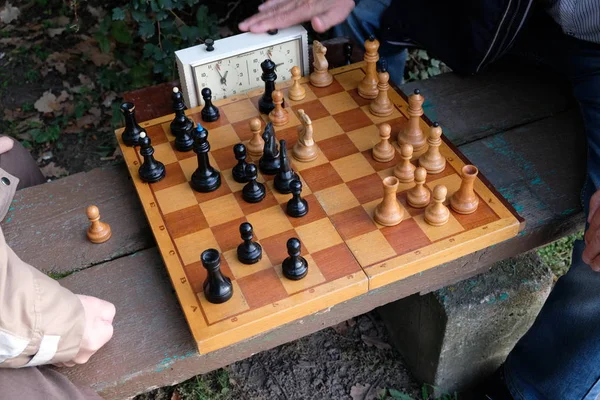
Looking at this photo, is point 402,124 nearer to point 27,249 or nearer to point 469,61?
point 469,61

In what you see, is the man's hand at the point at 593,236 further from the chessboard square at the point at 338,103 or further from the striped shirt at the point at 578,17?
the chessboard square at the point at 338,103

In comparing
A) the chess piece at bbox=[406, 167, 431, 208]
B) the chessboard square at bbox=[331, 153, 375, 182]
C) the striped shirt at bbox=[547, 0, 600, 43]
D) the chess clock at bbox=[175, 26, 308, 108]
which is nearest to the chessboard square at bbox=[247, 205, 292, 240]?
the chessboard square at bbox=[331, 153, 375, 182]

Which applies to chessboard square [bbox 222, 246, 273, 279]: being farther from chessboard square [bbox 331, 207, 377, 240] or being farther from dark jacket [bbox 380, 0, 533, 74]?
dark jacket [bbox 380, 0, 533, 74]

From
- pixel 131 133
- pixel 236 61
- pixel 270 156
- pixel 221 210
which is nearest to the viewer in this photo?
pixel 221 210

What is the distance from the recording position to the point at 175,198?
2029 millimetres

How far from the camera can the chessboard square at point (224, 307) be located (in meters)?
1.69

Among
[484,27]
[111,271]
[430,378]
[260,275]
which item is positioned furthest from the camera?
[430,378]

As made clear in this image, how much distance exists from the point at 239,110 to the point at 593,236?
124 cm

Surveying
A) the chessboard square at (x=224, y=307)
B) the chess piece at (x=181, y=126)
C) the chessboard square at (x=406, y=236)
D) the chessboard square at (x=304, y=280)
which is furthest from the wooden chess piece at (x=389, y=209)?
the chess piece at (x=181, y=126)

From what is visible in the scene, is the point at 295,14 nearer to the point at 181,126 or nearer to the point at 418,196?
the point at 181,126

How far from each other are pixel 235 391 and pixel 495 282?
3.69 ft

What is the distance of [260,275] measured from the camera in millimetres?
1788

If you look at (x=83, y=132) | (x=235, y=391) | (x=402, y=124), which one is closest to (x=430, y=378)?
(x=235, y=391)

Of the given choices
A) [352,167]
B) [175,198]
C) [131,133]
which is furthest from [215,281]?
[131,133]
